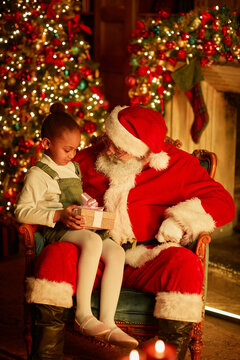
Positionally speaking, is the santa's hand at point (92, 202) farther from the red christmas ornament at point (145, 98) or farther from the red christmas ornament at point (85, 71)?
the red christmas ornament at point (85, 71)

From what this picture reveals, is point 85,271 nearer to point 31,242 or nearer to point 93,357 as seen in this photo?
point 31,242

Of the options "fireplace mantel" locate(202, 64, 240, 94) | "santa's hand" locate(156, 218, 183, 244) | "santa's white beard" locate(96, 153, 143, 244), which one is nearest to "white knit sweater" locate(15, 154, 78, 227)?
"santa's white beard" locate(96, 153, 143, 244)

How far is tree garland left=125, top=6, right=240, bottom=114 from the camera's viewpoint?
13.5ft

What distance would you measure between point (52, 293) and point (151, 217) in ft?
2.25

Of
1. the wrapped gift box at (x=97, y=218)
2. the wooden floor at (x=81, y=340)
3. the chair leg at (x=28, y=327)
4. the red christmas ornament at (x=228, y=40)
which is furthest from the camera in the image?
the red christmas ornament at (x=228, y=40)

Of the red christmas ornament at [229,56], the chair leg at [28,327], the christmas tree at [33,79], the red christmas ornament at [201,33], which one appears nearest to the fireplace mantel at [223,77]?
the red christmas ornament at [229,56]

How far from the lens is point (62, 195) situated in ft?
9.67

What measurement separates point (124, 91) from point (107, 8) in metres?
0.87

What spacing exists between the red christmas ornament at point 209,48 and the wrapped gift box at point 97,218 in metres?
1.88

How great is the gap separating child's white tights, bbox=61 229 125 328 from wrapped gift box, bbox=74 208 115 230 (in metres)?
0.06

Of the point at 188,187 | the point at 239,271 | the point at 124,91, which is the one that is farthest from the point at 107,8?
the point at 188,187

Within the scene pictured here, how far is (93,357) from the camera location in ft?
10.6

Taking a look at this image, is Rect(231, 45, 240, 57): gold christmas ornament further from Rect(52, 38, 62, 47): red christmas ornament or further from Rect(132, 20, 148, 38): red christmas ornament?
Rect(52, 38, 62, 47): red christmas ornament

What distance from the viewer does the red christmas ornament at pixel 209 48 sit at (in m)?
4.16
